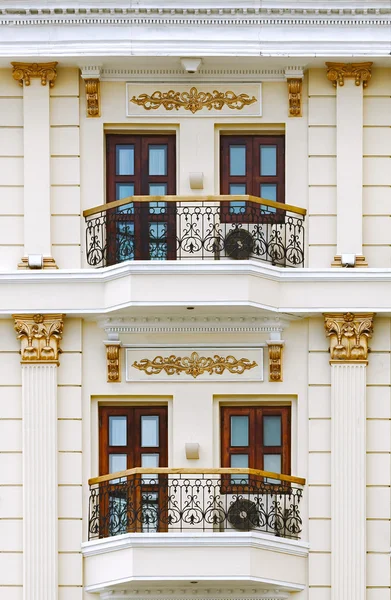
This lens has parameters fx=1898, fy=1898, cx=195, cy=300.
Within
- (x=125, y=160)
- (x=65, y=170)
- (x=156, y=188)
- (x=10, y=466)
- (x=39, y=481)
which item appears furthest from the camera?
(x=125, y=160)

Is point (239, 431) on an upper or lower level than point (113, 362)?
lower

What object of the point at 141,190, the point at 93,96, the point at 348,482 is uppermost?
the point at 93,96

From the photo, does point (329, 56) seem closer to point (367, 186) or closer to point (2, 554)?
point (367, 186)

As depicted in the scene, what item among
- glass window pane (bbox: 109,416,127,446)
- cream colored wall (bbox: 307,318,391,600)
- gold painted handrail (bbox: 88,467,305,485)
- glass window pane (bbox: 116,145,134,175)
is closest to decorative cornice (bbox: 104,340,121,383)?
glass window pane (bbox: 109,416,127,446)

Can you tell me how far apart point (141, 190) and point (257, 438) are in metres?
2.85

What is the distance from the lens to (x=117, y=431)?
19.6 m

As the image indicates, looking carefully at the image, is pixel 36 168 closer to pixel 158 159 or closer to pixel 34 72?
pixel 34 72

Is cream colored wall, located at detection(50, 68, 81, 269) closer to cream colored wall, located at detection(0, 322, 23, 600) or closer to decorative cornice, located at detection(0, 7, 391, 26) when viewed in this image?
decorative cornice, located at detection(0, 7, 391, 26)

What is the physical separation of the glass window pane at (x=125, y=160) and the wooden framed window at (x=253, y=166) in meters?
0.95

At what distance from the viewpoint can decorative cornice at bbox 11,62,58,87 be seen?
19672mm

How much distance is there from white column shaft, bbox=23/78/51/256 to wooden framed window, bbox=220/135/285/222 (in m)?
1.85

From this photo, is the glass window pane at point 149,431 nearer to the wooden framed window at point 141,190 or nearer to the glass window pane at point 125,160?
the wooden framed window at point 141,190

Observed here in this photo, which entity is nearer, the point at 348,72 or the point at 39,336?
the point at 39,336

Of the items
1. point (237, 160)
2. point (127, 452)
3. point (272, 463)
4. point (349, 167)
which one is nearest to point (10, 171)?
point (237, 160)
